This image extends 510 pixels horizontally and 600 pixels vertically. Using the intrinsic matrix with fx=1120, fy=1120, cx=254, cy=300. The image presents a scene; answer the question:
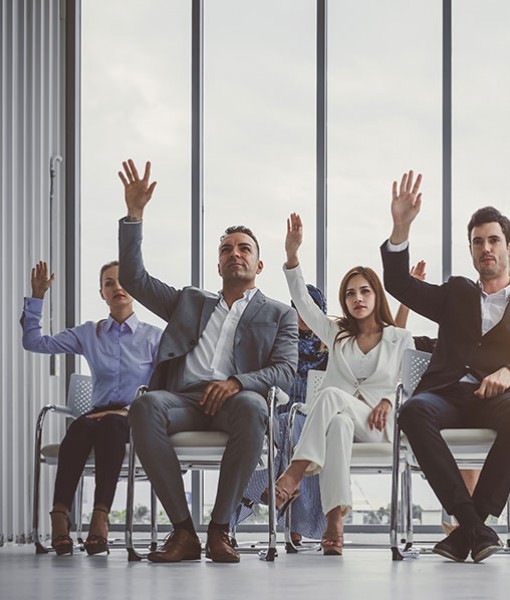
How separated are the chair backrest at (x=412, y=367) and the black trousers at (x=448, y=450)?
0.30 m

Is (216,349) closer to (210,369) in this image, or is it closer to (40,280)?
(210,369)

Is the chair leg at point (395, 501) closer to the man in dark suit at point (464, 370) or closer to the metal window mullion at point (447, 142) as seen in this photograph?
the man in dark suit at point (464, 370)

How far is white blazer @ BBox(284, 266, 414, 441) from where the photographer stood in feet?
15.0

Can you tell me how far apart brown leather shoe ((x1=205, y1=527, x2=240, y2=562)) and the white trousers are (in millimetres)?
541

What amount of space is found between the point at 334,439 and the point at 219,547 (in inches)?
27.2

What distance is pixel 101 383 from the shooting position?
493 cm

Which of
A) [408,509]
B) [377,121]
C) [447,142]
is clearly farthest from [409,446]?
[377,121]

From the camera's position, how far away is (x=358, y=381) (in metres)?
4.64

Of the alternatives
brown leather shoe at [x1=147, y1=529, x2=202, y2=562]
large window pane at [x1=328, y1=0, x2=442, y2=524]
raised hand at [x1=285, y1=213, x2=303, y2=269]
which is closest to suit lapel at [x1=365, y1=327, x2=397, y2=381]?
raised hand at [x1=285, y1=213, x2=303, y2=269]

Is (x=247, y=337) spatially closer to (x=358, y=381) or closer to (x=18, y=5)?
(x=358, y=381)

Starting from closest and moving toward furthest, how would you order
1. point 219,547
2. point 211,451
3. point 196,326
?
point 219,547
point 211,451
point 196,326

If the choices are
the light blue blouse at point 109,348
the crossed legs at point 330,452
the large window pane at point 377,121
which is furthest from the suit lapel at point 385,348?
the large window pane at point 377,121

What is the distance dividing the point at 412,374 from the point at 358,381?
29 cm

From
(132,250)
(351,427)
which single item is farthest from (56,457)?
(351,427)
